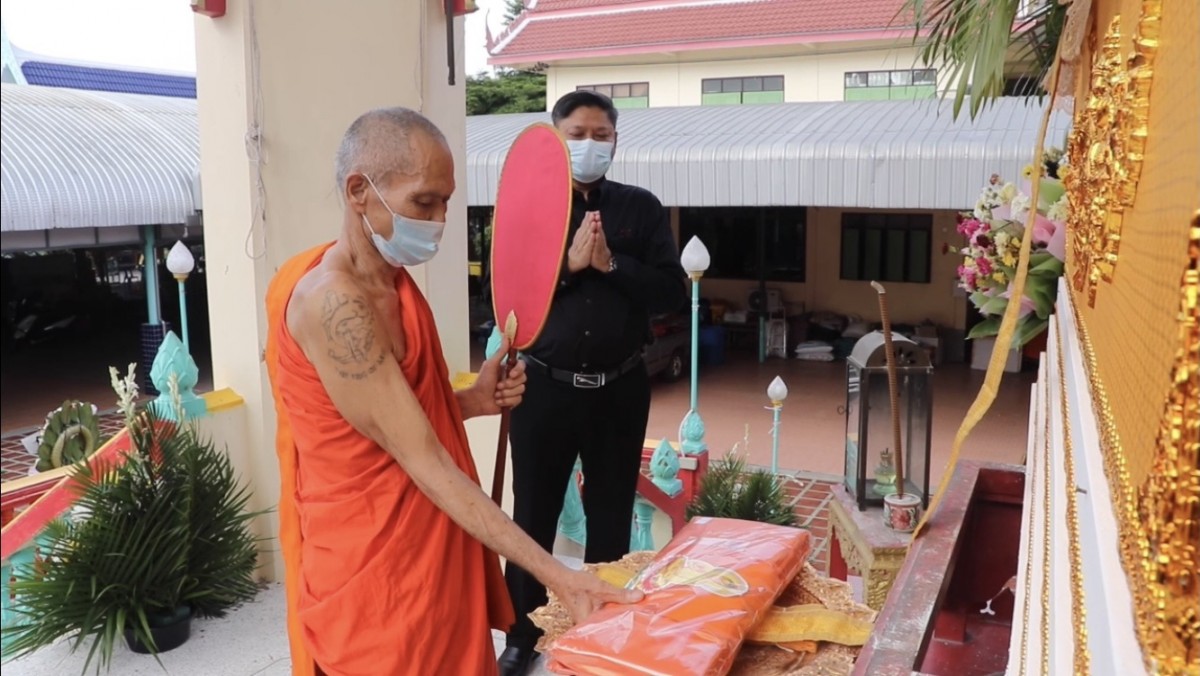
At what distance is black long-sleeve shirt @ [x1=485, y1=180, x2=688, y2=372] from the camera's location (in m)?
2.62

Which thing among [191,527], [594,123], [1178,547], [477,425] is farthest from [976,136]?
[1178,547]

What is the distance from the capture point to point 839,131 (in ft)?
31.6

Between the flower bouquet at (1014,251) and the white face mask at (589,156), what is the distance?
3.16 feet

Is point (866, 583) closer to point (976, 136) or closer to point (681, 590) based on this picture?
point (681, 590)

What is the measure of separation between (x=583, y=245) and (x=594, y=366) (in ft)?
1.19

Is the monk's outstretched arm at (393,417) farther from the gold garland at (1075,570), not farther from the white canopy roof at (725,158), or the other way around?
the white canopy roof at (725,158)

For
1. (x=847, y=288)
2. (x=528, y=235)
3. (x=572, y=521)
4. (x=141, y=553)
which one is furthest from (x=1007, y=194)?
(x=847, y=288)

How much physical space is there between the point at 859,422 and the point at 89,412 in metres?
3.05

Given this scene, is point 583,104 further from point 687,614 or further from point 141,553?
point 141,553

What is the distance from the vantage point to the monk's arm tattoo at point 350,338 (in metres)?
1.64

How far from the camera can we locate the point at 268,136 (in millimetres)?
3279

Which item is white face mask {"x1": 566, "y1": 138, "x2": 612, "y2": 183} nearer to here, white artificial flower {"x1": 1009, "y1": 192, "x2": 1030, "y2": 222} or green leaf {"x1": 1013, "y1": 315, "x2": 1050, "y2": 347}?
white artificial flower {"x1": 1009, "y1": 192, "x2": 1030, "y2": 222}

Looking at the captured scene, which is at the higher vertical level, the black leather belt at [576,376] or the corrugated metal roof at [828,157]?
the corrugated metal roof at [828,157]

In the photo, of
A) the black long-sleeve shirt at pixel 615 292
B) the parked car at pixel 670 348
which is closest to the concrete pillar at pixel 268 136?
the black long-sleeve shirt at pixel 615 292
